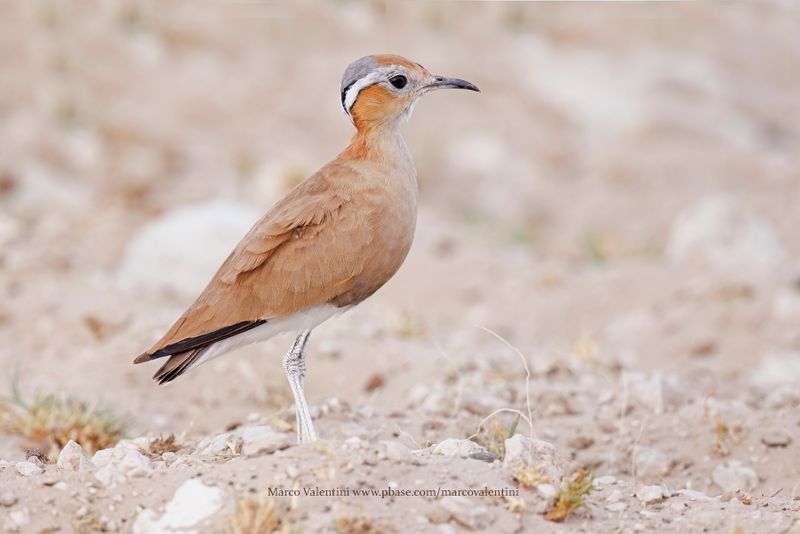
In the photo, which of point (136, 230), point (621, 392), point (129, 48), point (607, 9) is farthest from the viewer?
point (607, 9)

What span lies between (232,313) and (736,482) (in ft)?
8.40

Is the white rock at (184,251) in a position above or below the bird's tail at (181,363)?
above

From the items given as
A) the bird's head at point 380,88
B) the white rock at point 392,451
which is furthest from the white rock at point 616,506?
the bird's head at point 380,88

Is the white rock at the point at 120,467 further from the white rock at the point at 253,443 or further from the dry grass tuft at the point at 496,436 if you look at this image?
the dry grass tuft at the point at 496,436

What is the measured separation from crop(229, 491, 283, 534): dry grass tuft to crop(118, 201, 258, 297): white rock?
6.05 metres

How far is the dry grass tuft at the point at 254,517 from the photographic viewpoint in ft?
12.4

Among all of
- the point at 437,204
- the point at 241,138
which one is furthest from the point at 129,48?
the point at 437,204

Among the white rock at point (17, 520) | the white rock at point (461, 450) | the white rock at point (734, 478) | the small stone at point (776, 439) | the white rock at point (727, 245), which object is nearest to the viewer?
the white rock at point (17, 520)

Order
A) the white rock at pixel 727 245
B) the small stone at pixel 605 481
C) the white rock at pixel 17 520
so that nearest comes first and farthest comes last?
the white rock at pixel 17 520 → the small stone at pixel 605 481 → the white rock at pixel 727 245

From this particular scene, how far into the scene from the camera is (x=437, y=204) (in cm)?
1384

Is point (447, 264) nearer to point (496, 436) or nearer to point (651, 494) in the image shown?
point (496, 436)

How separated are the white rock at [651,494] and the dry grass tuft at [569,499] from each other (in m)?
0.47

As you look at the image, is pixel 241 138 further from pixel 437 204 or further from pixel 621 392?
pixel 621 392

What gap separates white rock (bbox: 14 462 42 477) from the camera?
14.8ft
